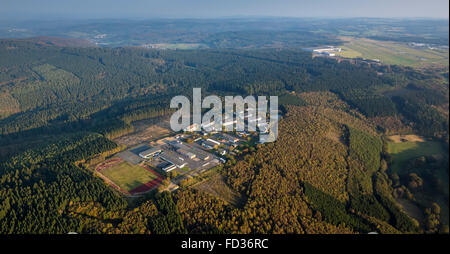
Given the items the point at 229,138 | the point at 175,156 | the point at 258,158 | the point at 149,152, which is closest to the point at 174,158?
the point at 175,156

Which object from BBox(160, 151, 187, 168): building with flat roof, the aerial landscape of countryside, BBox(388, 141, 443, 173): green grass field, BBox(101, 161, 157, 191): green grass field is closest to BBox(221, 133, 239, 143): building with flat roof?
the aerial landscape of countryside

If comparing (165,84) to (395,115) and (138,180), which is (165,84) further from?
(395,115)

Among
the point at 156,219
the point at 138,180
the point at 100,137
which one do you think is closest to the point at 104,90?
the point at 100,137

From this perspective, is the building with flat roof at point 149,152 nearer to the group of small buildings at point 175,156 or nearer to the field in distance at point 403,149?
the group of small buildings at point 175,156

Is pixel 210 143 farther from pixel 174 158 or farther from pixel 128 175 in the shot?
pixel 128 175

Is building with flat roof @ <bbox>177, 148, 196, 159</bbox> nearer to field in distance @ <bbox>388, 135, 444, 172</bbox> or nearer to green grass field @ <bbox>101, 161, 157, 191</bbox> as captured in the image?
green grass field @ <bbox>101, 161, 157, 191</bbox>

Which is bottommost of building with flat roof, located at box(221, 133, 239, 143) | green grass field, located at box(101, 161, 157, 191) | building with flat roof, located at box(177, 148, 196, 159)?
green grass field, located at box(101, 161, 157, 191)

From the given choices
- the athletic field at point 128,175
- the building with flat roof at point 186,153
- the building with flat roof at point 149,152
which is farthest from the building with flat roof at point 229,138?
the athletic field at point 128,175
